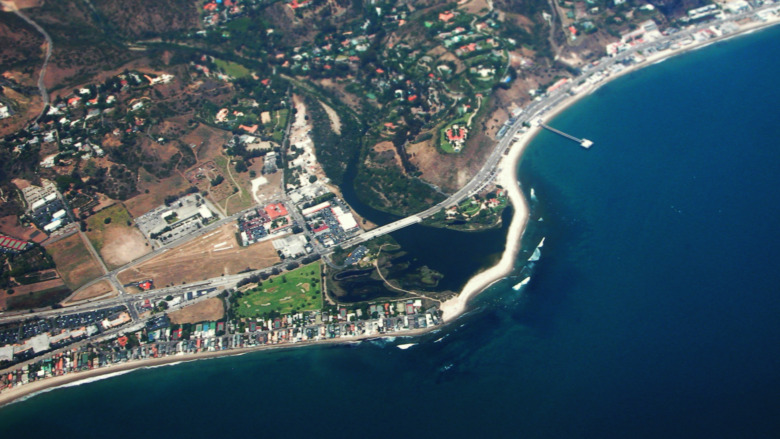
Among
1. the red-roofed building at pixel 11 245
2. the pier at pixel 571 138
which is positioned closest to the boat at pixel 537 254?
the pier at pixel 571 138

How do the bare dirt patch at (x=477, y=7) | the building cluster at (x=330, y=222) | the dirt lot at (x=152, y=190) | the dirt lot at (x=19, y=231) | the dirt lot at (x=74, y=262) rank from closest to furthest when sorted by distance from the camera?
the dirt lot at (x=74, y=262)
the dirt lot at (x=19, y=231)
the building cluster at (x=330, y=222)
the dirt lot at (x=152, y=190)
the bare dirt patch at (x=477, y=7)

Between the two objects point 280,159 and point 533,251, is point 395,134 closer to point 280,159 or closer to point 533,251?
point 280,159

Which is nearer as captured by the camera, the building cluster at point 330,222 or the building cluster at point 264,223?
the building cluster at point 264,223

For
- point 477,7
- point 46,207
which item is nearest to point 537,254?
point 477,7

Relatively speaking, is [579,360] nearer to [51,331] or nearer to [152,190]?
[152,190]

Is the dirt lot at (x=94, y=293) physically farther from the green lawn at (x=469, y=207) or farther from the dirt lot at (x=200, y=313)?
the green lawn at (x=469, y=207)

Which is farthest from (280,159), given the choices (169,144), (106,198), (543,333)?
(543,333)
